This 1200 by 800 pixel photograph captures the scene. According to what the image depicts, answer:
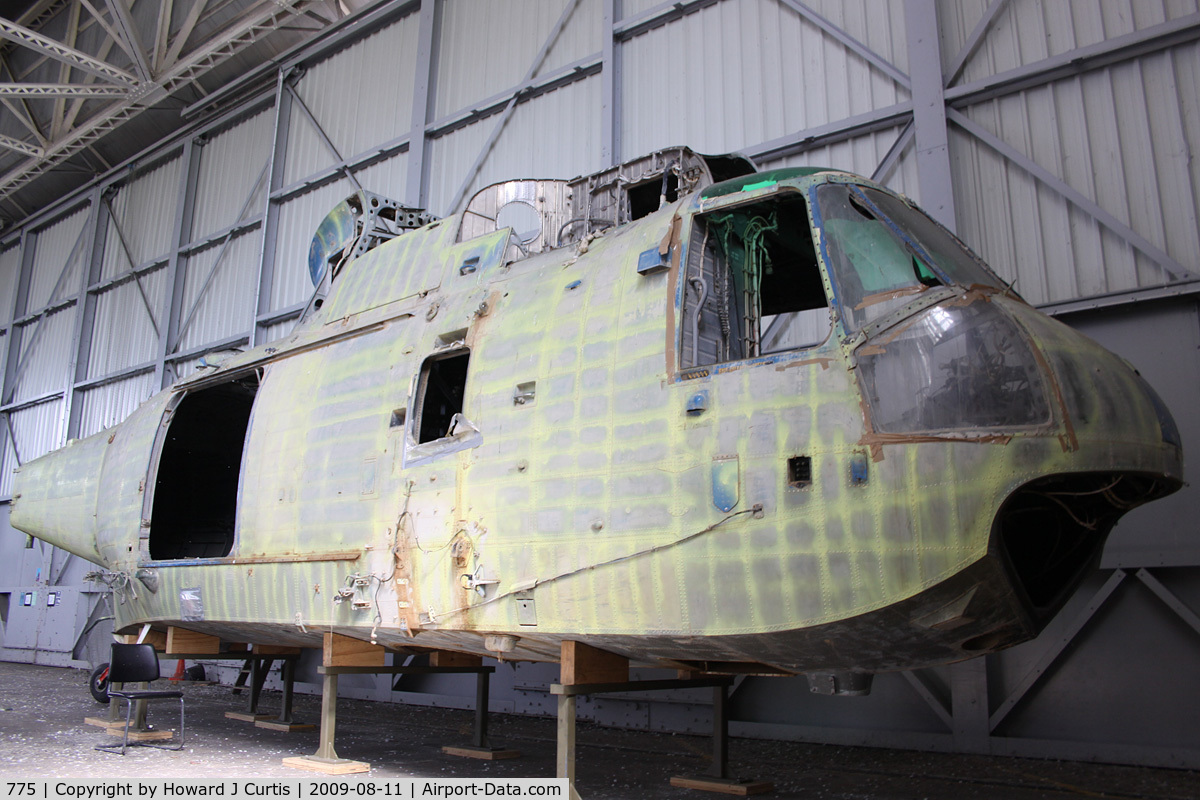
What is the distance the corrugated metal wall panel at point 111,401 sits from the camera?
69.1 ft

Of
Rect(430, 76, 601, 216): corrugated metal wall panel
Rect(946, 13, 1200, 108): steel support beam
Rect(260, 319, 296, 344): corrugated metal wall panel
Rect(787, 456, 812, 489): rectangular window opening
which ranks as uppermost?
Rect(430, 76, 601, 216): corrugated metal wall panel

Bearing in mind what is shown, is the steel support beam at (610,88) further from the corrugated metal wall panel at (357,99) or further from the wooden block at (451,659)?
the wooden block at (451,659)

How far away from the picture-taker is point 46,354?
82.4ft

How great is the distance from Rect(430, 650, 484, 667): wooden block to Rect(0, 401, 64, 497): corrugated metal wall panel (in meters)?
20.7

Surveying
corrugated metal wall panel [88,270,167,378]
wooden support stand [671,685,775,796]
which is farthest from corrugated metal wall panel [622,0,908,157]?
corrugated metal wall panel [88,270,167,378]

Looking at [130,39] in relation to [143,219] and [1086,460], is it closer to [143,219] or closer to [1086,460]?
[143,219]

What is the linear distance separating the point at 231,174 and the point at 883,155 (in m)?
16.0

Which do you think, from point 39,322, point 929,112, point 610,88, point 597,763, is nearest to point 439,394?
point 597,763

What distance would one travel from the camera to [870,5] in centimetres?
1054

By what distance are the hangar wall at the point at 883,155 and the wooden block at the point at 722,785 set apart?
2550mm

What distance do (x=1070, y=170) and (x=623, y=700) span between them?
7917 mm

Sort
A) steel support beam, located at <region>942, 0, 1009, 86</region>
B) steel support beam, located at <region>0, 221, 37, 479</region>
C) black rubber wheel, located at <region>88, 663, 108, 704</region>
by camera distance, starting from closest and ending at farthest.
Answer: steel support beam, located at <region>942, 0, 1009, 86</region> → black rubber wheel, located at <region>88, 663, 108, 704</region> → steel support beam, located at <region>0, 221, 37, 479</region>

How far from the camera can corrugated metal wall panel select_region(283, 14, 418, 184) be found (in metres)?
16.2

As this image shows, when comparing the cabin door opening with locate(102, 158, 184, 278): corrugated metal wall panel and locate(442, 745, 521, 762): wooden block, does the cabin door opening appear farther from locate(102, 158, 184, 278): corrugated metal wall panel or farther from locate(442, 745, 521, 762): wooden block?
locate(102, 158, 184, 278): corrugated metal wall panel
